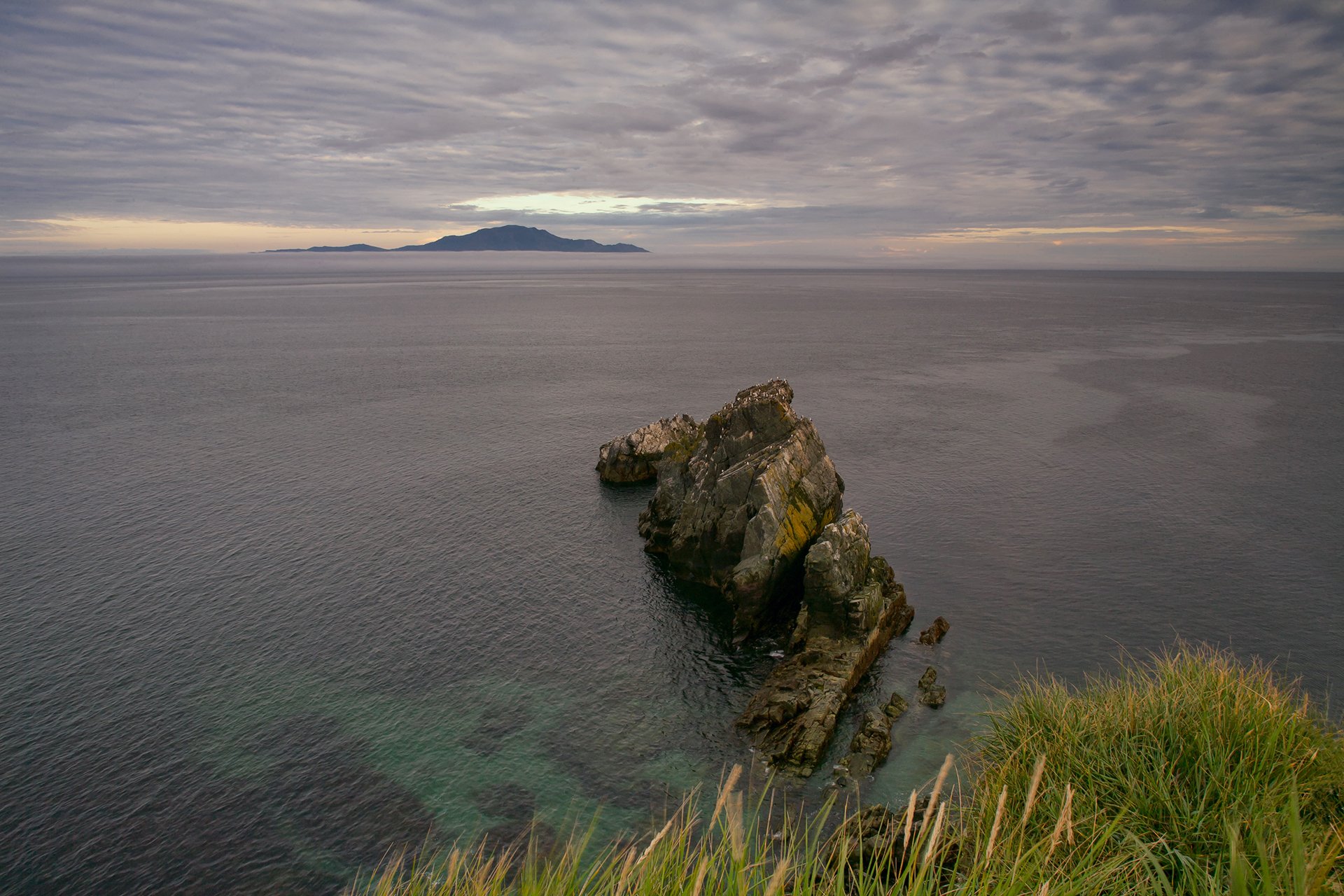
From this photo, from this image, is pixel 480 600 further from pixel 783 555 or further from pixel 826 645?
pixel 826 645

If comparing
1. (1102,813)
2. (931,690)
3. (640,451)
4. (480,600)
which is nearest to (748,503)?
(931,690)

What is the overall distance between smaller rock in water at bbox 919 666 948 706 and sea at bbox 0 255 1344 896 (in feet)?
1.96

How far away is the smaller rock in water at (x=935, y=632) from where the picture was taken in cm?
4125

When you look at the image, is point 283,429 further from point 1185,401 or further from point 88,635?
point 1185,401

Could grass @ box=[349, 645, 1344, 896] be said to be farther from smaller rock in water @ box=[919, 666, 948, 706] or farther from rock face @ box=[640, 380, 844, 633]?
rock face @ box=[640, 380, 844, 633]

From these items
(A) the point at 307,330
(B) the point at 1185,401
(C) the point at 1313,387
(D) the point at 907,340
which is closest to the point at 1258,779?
(B) the point at 1185,401

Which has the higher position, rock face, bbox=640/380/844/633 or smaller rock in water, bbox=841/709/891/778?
rock face, bbox=640/380/844/633

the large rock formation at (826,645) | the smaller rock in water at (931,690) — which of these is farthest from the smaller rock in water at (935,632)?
the smaller rock in water at (931,690)

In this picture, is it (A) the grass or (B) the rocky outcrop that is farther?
(B) the rocky outcrop

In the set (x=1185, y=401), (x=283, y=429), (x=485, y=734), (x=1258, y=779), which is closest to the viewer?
(x=1258, y=779)

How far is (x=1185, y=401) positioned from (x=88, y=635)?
113298 mm

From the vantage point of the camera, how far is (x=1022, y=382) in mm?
110938

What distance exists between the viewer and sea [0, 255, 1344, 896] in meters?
30.2

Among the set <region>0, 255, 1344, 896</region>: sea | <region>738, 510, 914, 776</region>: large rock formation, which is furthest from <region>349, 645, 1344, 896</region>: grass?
<region>738, 510, 914, 776</region>: large rock formation
